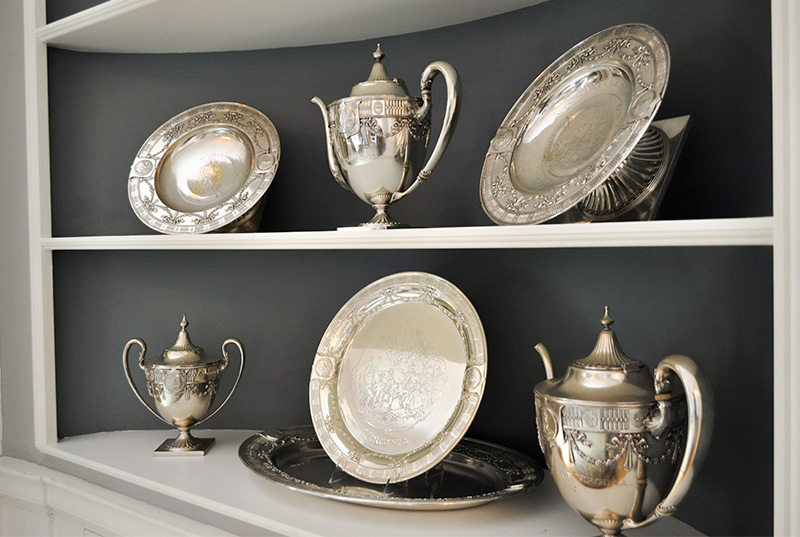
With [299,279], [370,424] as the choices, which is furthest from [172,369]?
[370,424]

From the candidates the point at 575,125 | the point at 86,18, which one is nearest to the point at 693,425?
the point at 575,125

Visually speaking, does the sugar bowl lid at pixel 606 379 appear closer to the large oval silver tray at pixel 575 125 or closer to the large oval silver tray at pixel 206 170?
the large oval silver tray at pixel 575 125

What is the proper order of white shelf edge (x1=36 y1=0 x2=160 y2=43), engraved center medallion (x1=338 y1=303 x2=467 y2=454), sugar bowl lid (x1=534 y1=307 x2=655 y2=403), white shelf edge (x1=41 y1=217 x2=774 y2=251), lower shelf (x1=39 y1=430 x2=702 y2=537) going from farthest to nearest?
1. white shelf edge (x1=36 y1=0 x2=160 y2=43)
2. engraved center medallion (x1=338 y1=303 x2=467 y2=454)
3. lower shelf (x1=39 y1=430 x2=702 y2=537)
4. sugar bowl lid (x1=534 y1=307 x2=655 y2=403)
5. white shelf edge (x1=41 y1=217 x2=774 y2=251)

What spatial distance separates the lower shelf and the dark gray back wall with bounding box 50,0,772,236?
19.4 inches

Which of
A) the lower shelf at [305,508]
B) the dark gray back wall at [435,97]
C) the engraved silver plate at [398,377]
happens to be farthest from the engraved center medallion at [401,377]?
the dark gray back wall at [435,97]

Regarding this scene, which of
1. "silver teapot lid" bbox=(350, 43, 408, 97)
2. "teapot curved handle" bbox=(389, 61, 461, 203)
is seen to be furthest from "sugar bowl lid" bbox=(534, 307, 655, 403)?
"silver teapot lid" bbox=(350, 43, 408, 97)

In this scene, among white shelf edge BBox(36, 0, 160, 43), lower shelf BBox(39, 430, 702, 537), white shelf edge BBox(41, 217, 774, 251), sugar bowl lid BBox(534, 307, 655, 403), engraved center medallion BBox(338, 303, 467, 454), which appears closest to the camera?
white shelf edge BBox(41, 217, 774, 251)

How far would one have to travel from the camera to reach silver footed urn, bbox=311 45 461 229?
103 centimetres

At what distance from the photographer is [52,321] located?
149 centimetres

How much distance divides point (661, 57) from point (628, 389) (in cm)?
44

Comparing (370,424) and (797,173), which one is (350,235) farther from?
(797,173)

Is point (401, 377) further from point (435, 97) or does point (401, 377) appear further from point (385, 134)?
point (435, 97)

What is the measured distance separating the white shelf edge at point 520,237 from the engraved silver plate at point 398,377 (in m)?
0.18

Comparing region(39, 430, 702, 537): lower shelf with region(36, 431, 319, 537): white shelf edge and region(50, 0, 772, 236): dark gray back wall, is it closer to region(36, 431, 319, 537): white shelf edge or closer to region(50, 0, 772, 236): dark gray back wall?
region(36, 431, 319, 537): white shelf edge
